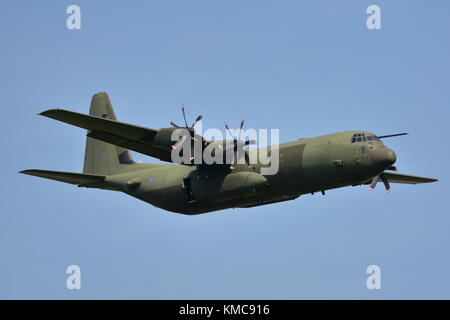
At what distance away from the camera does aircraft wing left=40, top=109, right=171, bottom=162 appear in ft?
92.9

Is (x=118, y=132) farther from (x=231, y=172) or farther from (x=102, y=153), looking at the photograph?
(x=102, y=153)

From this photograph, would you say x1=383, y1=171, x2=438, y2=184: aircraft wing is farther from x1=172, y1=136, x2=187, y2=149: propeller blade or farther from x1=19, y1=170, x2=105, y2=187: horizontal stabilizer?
x1=19, y1=170, x2=105, y2=187: horizontal stabilizer

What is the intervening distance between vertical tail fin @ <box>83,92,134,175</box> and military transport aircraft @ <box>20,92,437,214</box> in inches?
80.0

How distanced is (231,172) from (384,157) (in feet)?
20.7

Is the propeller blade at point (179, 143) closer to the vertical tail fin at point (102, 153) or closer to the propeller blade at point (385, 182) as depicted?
the vertical tail fin at point (102, 153)

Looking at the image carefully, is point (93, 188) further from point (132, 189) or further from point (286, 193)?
point (286, 193)

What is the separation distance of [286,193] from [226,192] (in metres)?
2.45

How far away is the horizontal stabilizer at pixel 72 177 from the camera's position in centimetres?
3191

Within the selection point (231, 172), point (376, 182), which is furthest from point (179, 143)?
point (376, 182)

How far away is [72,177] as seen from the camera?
32969 millimetres

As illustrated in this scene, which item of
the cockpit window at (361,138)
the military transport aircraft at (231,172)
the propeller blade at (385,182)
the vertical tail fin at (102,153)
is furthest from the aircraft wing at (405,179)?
the vertical tail fin at (102,153)

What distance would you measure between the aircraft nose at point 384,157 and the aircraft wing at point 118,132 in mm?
8301

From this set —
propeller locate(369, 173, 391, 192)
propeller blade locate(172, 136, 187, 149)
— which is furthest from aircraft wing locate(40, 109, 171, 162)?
propeller locate(369, 173, 391, 192)

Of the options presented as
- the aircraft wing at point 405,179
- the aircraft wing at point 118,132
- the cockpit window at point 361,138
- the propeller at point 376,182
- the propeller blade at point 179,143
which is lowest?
the propeller at point 376,182
